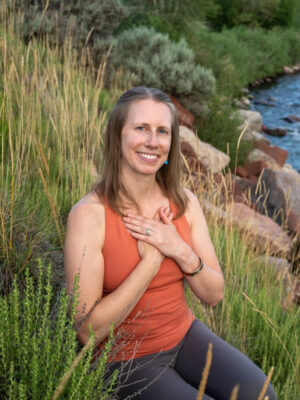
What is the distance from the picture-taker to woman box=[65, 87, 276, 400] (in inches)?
60.9

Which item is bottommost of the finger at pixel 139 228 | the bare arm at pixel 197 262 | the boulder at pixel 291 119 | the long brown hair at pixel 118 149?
the boulder at pixel 291 119

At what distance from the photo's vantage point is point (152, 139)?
1714 millimetres

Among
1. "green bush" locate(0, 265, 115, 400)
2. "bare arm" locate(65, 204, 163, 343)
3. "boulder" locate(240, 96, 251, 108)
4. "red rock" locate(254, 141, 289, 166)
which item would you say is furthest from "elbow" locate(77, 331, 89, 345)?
"boulder" locate(240, 96, 251, 108)

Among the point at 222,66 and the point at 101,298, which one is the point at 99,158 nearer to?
the point at 101,298

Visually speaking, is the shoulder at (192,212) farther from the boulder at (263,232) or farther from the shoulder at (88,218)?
the boulder at (263,232)

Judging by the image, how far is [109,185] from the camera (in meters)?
1.76

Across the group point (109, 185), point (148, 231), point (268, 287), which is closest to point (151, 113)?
point (109, 185)

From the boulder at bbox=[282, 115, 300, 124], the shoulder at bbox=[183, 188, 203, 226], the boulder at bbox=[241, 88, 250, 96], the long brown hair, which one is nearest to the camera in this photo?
the long brown hair

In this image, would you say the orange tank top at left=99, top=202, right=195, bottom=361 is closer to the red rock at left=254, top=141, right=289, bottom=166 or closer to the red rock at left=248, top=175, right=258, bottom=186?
the red rock at left=248, top=175, right=258, bottom=186

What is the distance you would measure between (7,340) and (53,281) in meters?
0.85

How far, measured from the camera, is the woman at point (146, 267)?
5.07 ft

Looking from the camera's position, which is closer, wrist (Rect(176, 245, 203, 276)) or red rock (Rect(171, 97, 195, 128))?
wrist (Rect(176, 245, 203, 276))

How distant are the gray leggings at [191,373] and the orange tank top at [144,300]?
1.6 inches

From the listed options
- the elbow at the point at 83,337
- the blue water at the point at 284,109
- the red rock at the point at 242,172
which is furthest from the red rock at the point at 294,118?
the elbow at the point at 83,337
